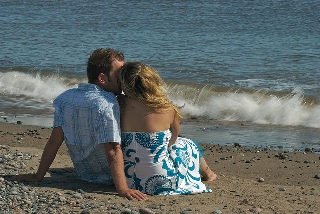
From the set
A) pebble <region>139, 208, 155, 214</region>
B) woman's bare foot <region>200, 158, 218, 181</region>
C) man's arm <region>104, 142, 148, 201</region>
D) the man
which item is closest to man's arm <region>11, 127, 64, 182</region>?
the man

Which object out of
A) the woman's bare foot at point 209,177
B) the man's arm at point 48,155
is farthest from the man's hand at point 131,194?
the woman's bare foot at point 209,177

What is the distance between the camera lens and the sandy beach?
517 cm

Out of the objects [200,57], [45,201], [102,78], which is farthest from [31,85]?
[45,201]

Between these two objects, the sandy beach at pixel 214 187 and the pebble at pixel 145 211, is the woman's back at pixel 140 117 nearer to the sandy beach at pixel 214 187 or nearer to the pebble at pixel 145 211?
the sandy beach at pixel 214 187

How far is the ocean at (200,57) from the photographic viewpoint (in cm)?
1028

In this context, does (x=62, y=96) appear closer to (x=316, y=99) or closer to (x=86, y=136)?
(x=86, y=136)

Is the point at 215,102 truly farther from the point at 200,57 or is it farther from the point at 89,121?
the point at 89,121

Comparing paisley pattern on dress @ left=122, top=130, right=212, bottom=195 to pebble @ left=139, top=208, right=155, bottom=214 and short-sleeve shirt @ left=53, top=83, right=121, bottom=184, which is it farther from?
pebble @ left=139, top=208, right=155, bottom=214

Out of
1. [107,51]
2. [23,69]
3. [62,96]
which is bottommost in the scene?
[23,69]

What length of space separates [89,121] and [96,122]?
0.07 metres

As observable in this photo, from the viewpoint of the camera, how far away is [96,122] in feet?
17.9

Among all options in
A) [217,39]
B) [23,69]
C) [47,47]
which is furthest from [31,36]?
[217,39]

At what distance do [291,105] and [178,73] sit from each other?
3.30 metres

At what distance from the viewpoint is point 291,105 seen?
1089 cm
